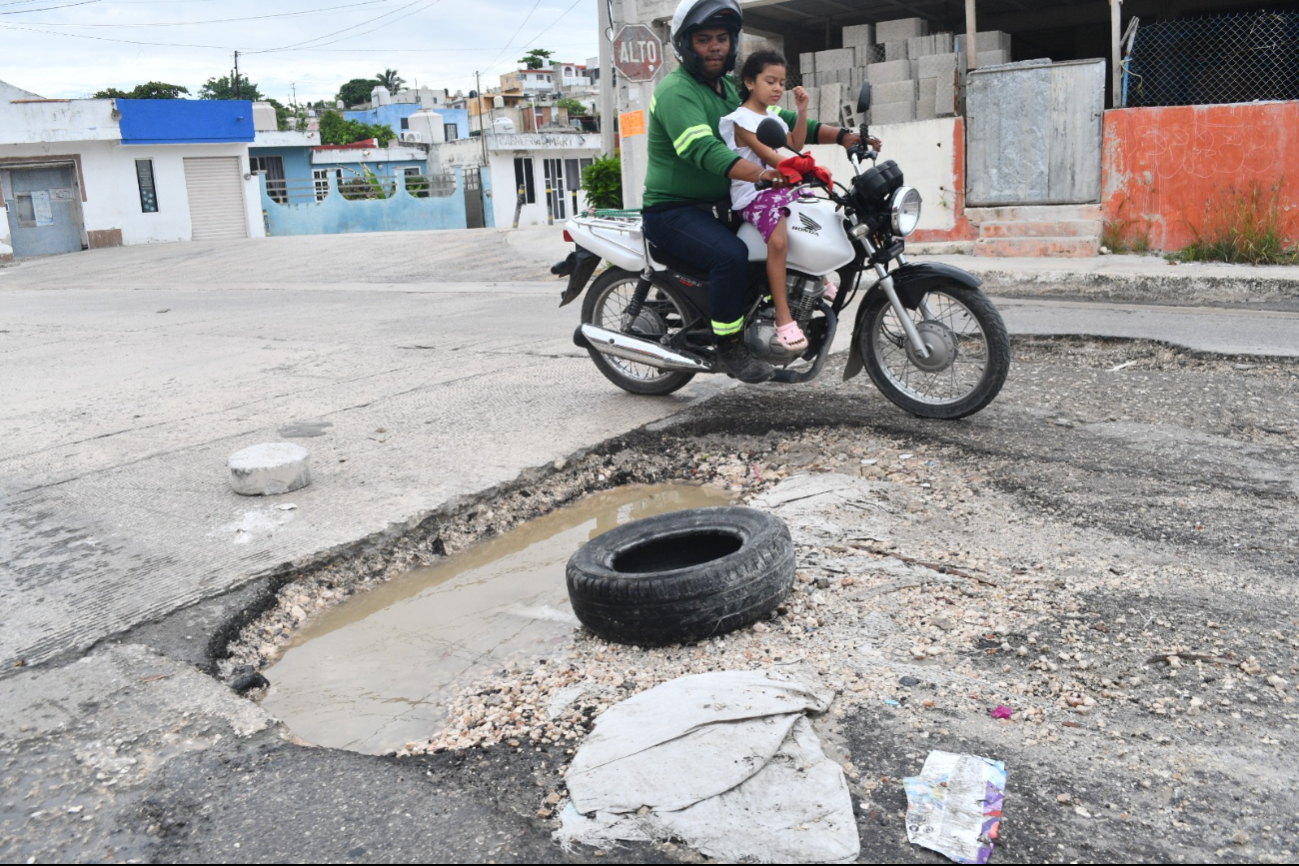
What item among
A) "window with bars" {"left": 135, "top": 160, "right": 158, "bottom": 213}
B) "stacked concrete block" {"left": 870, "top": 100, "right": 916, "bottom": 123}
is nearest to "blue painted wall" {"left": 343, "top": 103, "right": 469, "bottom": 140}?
"window with bars" {"left": 135, "top": 160, "right": 158, "bottom": 213}

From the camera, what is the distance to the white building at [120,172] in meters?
29.1

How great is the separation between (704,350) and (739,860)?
3535mm

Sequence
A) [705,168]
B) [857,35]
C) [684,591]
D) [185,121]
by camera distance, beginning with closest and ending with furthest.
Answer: [684,591] → [705,168] → [857,35] → [185,121]

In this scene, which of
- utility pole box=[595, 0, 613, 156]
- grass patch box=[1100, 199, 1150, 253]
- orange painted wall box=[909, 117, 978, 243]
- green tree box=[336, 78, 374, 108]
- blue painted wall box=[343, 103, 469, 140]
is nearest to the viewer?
grass patch box=[1100, 199, 1150, 253]

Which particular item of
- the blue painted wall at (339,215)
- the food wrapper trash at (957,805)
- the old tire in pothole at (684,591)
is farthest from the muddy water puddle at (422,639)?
the blue painted wall at (339,215)

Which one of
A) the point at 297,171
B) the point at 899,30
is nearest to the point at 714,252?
the point at 899,30

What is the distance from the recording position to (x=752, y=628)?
302 centimetres

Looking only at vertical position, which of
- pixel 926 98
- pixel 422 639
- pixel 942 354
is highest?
pixel 926 98

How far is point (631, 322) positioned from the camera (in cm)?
550

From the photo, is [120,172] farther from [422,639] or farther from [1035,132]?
[422,639]

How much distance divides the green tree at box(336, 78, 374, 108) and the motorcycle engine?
11178 centimetres

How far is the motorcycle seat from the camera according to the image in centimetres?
513

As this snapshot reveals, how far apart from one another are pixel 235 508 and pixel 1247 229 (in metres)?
10.5

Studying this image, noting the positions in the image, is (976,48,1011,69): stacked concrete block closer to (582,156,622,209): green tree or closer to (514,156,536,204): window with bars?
(582,156,622,209): green tree
